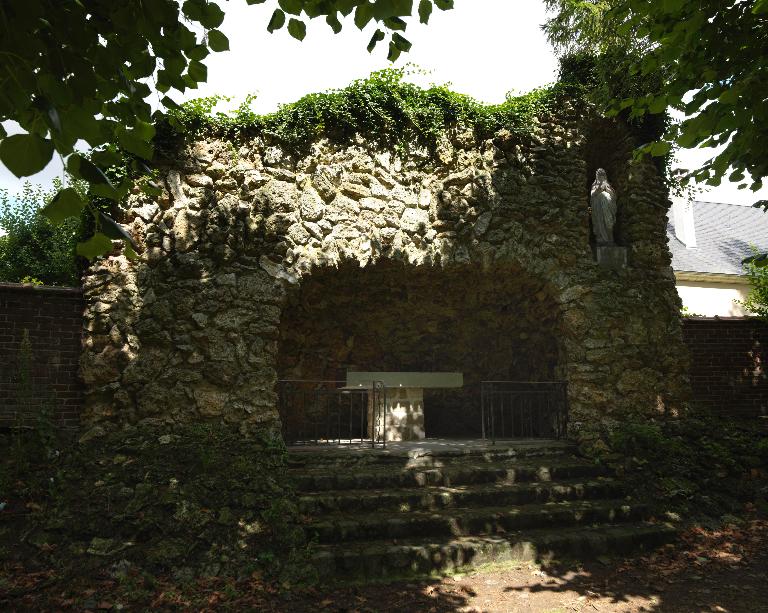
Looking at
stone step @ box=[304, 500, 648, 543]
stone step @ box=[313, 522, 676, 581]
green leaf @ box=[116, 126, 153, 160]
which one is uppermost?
green leaf @ box=[116, 126, 153, 160]

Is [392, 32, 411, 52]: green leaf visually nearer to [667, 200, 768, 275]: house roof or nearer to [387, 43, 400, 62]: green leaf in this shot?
[387, 43, 400, 62]: green leaf

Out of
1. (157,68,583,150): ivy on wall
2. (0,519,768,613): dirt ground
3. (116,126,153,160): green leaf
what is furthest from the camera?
(157,68,583,150): ivy on wall

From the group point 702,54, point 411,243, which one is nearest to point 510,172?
point 411,243

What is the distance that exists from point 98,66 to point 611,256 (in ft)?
23.0

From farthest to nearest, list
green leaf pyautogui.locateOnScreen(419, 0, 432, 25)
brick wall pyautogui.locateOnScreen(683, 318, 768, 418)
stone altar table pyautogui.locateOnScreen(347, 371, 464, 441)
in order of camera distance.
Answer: brick wall pyautogui.locateOnScreen(683, 318, 768, 418) < stone altar table pyautogui.locateOnScreen(347, 371, 464, 441) < green leaf pyautogui.locateOnScreen(419, 0, 432, 25)

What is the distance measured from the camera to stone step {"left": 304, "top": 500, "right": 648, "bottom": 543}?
4730mm

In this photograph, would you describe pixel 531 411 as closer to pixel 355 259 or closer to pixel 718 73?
pixel 355 259

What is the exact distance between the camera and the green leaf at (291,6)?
9.92ft

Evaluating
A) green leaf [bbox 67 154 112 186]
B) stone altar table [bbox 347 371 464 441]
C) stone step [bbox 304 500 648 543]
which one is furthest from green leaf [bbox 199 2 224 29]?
stone altar table [bbox 347 371 464 441]

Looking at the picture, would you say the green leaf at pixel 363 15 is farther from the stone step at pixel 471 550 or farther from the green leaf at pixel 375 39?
the stone step at pixel 471 550

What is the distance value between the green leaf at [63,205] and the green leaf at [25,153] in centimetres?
11

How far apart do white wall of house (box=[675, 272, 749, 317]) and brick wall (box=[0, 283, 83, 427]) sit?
52.1ft

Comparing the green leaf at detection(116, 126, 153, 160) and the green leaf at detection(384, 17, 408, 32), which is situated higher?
the green leaf at detection(384, 17, 408, 32)

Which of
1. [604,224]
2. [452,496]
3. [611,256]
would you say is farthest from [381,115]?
[452,496]
